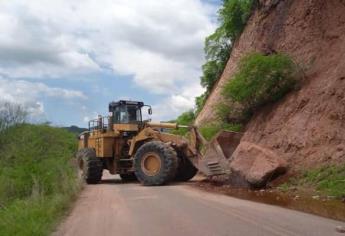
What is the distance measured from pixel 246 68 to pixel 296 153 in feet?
15.7

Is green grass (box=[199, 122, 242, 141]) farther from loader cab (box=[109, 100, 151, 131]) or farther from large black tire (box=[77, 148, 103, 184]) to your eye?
large black tire (box=[77, 148, 103, 184])

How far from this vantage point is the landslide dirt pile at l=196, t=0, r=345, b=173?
746 inches

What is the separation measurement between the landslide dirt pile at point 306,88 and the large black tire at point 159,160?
9.37 ft

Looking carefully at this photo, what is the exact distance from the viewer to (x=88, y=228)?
463 inches

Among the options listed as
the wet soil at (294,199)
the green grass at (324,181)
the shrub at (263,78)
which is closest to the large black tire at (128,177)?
the shrub at (263,78)

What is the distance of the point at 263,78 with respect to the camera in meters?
22.4

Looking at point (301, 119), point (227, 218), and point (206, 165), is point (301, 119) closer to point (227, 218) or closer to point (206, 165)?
point (206, 165)

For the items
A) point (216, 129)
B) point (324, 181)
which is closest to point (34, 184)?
point (324, 181)

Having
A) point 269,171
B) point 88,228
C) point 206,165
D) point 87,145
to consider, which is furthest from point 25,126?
point 88,228

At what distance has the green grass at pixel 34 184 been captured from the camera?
12032mm

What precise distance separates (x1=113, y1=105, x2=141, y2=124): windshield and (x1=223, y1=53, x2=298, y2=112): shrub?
428 cm

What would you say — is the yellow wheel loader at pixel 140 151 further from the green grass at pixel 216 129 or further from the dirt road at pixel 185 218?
the dirt road at pixel 185 218

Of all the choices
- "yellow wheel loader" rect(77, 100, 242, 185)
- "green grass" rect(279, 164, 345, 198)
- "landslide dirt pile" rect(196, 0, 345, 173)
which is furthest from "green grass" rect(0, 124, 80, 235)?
"green grass" rect(279, 164, 345, 198)

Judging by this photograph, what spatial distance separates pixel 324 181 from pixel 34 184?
29.1 ft
